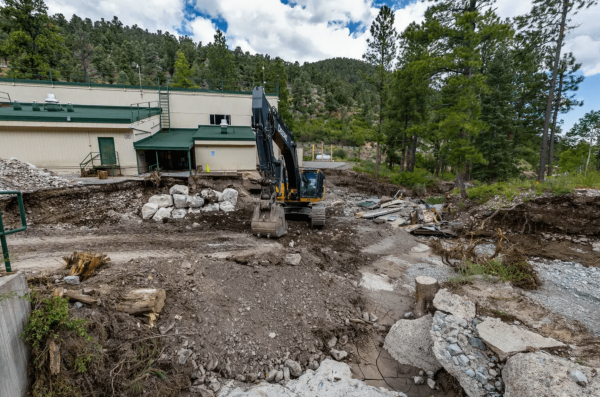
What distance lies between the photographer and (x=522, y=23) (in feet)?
57.9

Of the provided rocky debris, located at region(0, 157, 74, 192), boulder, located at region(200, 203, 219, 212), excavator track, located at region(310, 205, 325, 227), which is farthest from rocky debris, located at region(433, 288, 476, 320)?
rocky debris, located at region(0, 157, 74, 192)

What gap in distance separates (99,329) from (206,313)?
190 centimetres

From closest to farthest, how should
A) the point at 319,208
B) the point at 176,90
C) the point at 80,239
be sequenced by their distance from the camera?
the point at 80,239 < the point at 319,208 < the point at 176,90

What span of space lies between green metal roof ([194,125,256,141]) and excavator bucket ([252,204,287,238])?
37.6 feet

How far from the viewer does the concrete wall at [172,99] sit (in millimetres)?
22688

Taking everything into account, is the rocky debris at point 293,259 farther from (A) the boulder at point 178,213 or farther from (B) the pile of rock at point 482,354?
(A) the boulder at point 178,213

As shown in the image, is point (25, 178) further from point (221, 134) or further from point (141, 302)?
point (141, 302)

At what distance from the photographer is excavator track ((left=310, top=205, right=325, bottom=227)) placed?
39.5ft

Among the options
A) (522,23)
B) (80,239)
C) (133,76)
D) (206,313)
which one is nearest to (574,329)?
(206,313)

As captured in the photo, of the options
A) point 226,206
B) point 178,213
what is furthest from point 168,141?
point 226,206

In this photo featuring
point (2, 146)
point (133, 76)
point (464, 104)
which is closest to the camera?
point (464, 104)

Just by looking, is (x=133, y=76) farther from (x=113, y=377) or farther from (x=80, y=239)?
(x=113, y=377)

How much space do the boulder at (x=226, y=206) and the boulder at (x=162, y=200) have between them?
2.35m

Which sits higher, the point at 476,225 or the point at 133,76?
the point at 133,76
